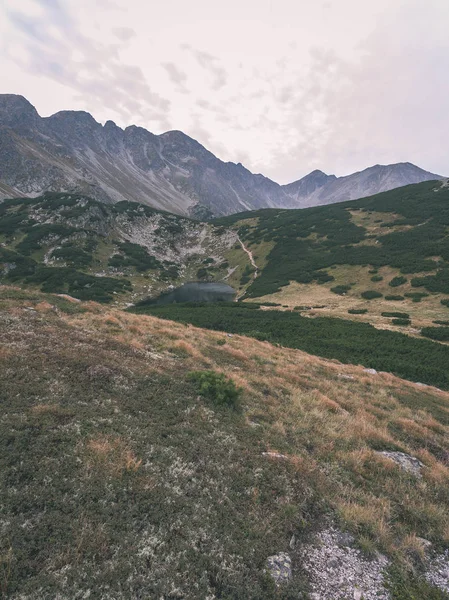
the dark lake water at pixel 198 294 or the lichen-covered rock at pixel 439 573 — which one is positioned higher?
the lichen-covered rock at pixel 439 573

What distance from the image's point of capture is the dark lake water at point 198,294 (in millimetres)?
66312

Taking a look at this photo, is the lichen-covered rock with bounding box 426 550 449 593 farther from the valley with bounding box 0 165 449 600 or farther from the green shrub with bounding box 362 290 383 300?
the green shrub with bounding box 362 290 383 300

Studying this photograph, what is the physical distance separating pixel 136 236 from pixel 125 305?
56.0 meters

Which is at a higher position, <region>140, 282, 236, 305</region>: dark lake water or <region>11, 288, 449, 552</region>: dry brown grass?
<region>11, 288, 449, 552</region>: dry brown grass

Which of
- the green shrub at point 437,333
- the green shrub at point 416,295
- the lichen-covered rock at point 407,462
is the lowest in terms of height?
the green shrub at point 437,333

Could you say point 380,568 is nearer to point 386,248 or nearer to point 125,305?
point 125,305

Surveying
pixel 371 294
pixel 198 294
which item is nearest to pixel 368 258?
pixel 371 294

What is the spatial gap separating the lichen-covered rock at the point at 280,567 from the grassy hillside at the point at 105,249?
56417 millimetres

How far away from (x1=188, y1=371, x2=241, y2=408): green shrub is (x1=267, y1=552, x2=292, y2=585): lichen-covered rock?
510 centimetres

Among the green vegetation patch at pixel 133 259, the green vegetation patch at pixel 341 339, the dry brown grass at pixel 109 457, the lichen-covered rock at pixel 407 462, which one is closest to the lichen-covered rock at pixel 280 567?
the dry brown grass at pixel 109 457

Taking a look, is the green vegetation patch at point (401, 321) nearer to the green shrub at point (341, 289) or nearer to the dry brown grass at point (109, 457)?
the green shrub at point (341, 289)

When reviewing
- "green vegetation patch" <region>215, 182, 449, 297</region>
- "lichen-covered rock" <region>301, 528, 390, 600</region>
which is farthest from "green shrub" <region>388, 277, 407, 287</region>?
"lichen-covered rock" <region>301, 528, 390, 600</region>

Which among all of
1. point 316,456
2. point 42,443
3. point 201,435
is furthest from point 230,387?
point 42,443

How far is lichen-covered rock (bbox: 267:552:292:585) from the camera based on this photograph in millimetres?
4966
